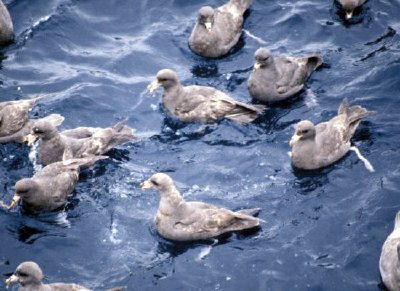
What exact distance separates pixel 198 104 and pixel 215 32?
227 cm

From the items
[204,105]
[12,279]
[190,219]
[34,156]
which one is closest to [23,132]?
[34,156]

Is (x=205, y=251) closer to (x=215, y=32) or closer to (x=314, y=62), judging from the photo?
(x=314, y=62)

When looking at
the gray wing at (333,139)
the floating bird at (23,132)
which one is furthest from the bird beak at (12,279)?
the gray wing at (333,139)

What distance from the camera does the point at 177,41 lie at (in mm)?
16734

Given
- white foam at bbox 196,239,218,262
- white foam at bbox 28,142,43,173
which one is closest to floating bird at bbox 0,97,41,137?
white foam at bbox 28,142,43,173

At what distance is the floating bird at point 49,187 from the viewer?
40.4ft

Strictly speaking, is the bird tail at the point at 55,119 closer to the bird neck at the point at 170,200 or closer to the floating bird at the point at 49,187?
the floating bird at the point at 49,187

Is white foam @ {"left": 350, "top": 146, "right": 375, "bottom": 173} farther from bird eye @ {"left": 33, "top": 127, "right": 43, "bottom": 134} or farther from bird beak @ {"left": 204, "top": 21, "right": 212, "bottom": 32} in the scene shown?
bird eye @ {"left": 33, "top": 127, "right": 43, "bottom": 134}

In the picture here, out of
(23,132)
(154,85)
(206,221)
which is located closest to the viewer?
(206,221)

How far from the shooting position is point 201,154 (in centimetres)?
1373

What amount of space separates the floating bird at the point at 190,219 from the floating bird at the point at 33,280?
1568 mm

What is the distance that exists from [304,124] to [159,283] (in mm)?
4154

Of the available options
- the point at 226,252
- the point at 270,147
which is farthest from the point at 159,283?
the point at 270,147

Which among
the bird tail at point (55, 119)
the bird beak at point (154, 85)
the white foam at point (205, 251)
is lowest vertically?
the white foam at point (205, 251)
